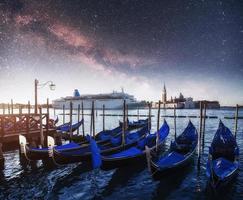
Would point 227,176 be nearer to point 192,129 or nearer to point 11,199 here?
point 192,129

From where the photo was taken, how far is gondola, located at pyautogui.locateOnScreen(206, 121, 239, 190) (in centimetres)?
657

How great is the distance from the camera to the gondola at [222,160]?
6570 millimetres

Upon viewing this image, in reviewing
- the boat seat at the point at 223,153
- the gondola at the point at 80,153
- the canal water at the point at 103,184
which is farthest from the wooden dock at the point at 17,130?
the boat seat at the point at 223,153

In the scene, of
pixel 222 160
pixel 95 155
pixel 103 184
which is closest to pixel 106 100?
pixel 103 184

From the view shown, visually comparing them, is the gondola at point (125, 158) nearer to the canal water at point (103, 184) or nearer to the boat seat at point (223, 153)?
the canal water at point (103, 184)

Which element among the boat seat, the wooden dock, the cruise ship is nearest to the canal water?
the boat seat

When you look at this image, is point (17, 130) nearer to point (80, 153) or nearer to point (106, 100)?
point (80, 153)

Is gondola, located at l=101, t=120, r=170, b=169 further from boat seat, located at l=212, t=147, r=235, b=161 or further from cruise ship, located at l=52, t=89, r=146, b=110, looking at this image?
cruise ship, located at l=52, t=89, r=146, b=110

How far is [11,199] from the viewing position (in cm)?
651

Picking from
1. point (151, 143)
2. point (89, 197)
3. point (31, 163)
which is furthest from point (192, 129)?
point (31, 163)

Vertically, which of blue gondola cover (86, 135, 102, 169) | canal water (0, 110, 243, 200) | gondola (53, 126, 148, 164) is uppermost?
blue gondola cover (86, 135, 102, 169)

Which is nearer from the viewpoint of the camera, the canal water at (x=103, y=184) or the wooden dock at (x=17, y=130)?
the canal water at (x=103, y=184)

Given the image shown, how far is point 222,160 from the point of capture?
25.0ft

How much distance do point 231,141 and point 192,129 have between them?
3.00m
